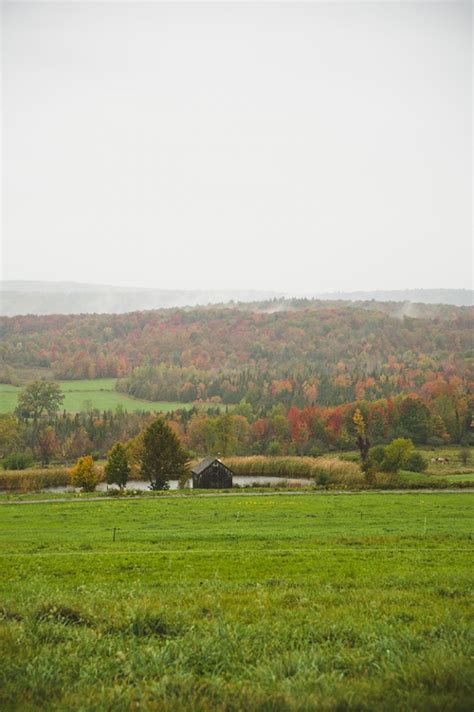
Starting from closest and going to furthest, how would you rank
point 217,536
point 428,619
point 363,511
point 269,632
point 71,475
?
point 269,632 → point 428,619 → point 217,536 → point 363,511 → point 71,475

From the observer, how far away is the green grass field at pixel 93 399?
143000 mm

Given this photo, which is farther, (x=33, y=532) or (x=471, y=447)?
(x=471, y=447)

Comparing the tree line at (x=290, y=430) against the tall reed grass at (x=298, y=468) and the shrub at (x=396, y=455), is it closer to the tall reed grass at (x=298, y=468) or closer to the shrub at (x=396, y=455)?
the tall reed grass at (x=298, y=468)

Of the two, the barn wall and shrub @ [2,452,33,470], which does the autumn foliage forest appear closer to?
shrub @ [2,452,33,470]

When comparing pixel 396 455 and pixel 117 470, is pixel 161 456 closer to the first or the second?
pixel 117 470

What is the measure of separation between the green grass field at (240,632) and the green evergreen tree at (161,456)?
4376cm

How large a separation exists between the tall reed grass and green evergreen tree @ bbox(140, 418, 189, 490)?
16.5 metres

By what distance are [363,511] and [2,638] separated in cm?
3375

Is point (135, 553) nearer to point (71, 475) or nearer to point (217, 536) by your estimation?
point (217, 536)

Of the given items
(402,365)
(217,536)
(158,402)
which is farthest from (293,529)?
(402,365)

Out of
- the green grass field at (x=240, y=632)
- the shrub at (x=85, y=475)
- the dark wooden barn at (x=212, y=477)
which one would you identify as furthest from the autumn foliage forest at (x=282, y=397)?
the green grass field at (x=240, y=632)

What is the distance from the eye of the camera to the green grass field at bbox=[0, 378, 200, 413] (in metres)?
143

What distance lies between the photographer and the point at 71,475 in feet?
220

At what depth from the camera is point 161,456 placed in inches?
2549
